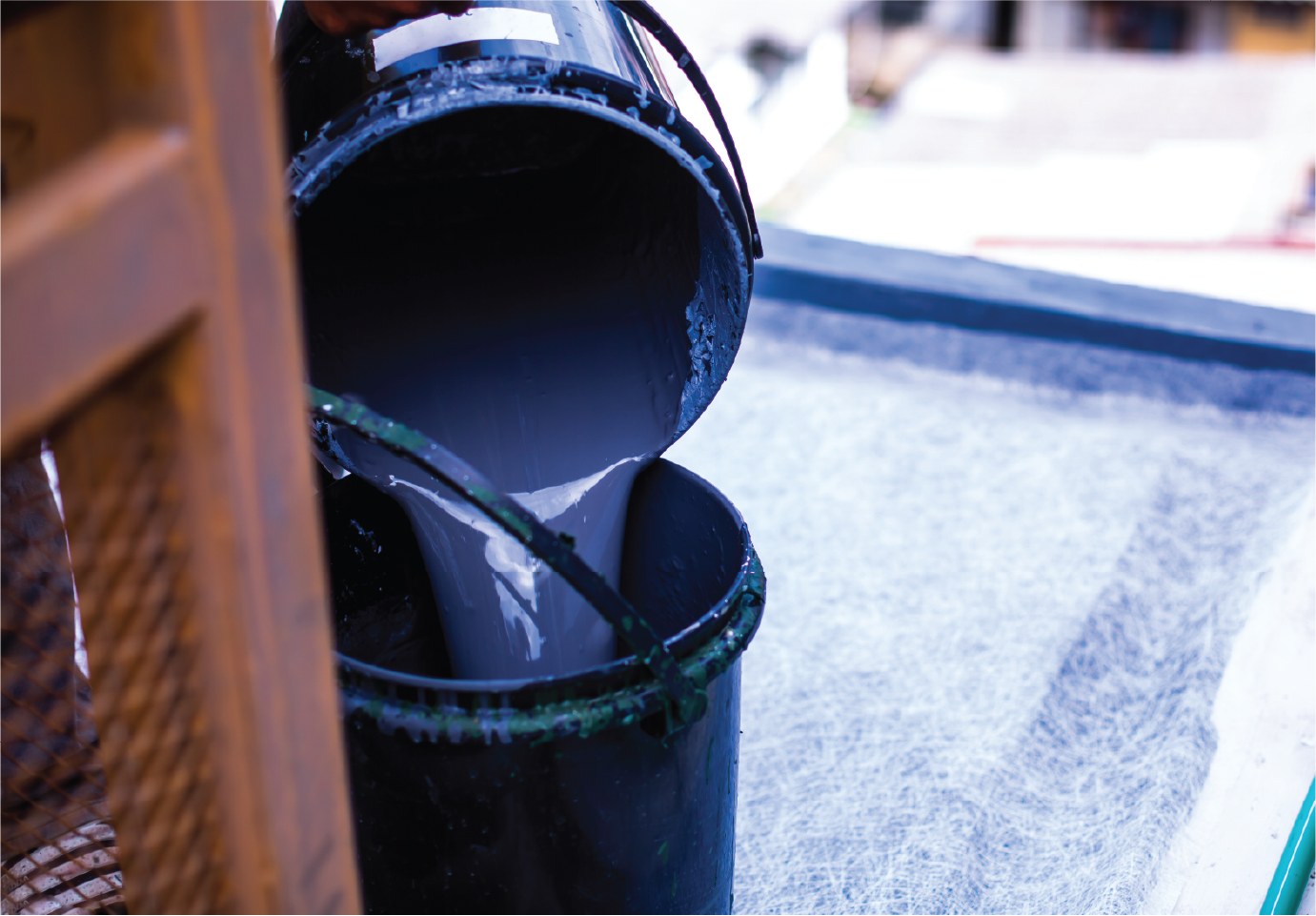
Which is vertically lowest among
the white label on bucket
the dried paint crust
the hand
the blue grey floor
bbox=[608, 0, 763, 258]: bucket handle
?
the blue grey floor

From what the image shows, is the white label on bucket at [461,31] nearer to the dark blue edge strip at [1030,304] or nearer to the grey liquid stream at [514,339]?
the grey liquid stream at [514,339]

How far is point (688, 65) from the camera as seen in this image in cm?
164

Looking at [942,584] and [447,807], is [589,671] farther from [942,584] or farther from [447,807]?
[942,584]

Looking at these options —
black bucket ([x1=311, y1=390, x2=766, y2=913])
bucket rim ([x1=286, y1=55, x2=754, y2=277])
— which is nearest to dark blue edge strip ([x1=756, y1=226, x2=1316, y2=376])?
black bucket ([x1=311, y1=390, x2=766, y2=913])

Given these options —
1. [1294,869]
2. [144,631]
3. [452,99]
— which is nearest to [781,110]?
[1294,869]

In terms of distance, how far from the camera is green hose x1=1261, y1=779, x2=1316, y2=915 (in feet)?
6.02

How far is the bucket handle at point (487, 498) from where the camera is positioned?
3.65 feet

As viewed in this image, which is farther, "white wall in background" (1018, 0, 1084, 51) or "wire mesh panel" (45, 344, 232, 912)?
"white wall in background" (1018, 0, 1084, 51)

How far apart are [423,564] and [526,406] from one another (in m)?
0.34

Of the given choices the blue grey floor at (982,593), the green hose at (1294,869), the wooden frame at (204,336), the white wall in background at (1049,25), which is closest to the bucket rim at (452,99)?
the wooden frame at (204,336)

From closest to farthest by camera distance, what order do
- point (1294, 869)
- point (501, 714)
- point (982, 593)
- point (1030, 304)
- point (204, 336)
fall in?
point (204, 336) → point (501, 714) → point (1294, 869) → point (982, 593) → point (1030, 304)

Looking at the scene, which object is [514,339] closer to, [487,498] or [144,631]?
[487,498]

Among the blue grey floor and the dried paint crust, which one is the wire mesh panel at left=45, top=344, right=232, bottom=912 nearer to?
the dried paint crust

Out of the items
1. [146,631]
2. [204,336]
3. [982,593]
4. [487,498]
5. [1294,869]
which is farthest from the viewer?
[982,593]
